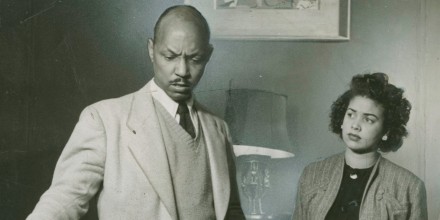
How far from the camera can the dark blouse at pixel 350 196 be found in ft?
4.24

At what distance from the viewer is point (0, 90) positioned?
137 centimetres

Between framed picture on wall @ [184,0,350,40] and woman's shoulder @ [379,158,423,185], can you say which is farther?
framed picture on wall @ [184,0,350,40]

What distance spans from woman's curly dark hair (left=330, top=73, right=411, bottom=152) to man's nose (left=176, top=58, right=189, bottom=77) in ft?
1.56

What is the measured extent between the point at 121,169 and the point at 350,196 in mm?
547

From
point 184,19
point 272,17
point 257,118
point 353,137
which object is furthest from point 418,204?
point 184,19

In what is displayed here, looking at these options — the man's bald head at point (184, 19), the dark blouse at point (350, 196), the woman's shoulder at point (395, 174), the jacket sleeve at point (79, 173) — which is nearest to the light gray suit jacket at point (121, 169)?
the jacket sleeve at point (79, 173)

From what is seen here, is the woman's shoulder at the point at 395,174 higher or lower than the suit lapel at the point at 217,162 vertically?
lower

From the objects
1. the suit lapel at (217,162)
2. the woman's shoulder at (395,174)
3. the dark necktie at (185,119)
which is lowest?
the woman's shoulder at (395,174)

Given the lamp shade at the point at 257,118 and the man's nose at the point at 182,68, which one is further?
the lamp shade at the point at 257,118

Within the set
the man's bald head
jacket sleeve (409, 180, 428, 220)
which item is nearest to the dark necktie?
the man's bald head

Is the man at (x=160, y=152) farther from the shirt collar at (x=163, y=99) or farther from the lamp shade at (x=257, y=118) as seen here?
the lamp shade at (x=257, y=118)

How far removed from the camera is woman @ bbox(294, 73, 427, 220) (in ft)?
4.22

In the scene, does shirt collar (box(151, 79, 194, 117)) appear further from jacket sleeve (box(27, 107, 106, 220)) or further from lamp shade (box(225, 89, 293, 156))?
lamp shade (box(225, 89, 293, 156))

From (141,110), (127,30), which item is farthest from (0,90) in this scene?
(141,110)
